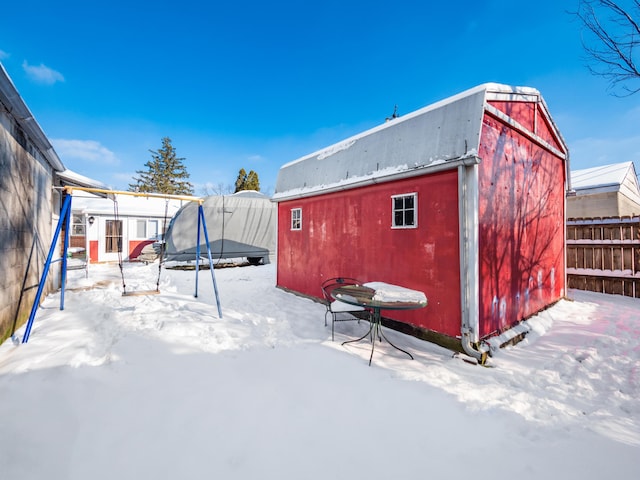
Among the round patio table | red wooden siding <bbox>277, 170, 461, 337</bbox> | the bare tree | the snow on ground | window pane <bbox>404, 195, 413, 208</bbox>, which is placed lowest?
the snow on ground

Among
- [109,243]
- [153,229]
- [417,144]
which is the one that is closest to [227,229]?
[153,229]

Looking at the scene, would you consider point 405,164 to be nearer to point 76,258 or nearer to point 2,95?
point 2,95

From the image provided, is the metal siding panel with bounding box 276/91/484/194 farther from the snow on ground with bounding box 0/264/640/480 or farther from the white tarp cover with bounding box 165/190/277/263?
the white tarp cover with bounding box 165/190/277/263

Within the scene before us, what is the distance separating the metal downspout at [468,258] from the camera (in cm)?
394

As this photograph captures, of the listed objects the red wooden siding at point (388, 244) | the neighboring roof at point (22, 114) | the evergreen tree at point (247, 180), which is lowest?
the red wooden siding at point (388, 244)

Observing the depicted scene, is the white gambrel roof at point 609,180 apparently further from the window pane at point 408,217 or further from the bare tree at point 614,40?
the window pane at point 408,217

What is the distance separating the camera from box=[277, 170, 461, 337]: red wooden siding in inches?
167

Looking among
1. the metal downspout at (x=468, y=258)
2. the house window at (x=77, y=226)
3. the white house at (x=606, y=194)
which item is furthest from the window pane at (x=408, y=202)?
the house window at (x=77, y=226)

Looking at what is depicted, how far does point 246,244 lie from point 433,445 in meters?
12.3

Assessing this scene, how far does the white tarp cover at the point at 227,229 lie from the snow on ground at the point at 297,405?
7.63 meters

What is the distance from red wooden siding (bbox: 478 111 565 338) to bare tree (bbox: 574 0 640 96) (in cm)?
131

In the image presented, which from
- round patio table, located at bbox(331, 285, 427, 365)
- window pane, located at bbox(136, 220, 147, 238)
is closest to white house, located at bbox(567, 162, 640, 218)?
round patio table, located at bbox(331, 285, 427, 365)

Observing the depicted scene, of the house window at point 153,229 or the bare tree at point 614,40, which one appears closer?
the bare tree at point 614,40

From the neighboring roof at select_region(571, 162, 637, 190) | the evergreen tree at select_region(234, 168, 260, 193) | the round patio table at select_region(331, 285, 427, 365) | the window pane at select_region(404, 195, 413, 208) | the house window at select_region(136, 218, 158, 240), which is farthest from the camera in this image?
the evergreen tree at select_region(234, 168, 260, 193)
